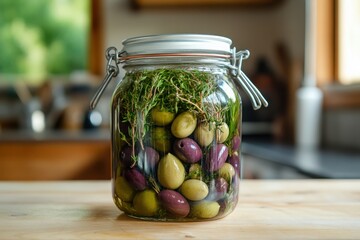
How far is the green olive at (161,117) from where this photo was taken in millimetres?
462

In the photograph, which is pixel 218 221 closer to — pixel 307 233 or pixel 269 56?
pixel 307 233

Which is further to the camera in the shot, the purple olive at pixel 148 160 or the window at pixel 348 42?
the window at pixel 348 42

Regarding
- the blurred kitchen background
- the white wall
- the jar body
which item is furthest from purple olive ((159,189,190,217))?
the white wall

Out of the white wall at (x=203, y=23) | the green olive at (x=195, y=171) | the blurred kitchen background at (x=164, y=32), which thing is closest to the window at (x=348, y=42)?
the blurred kitchen background at (x=164, y=32)

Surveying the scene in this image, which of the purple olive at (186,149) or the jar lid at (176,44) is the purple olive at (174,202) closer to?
the purple olive at (186,149)

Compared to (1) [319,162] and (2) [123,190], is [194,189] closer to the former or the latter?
(2) [123,190]

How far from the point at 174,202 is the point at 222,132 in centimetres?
9

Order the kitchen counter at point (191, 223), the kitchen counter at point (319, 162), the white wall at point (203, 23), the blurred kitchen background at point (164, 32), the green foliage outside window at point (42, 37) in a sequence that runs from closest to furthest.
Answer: the kitchen counter at point (191, 223) < the kitchen counter at point (319, 162) < the blurred kitchen background at point (164, 32) < the white wall at point (203, 23) < the green foliage outside window at point (42, 37)

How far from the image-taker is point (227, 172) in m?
0.49

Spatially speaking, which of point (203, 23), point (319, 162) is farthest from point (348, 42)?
point (203, 23)

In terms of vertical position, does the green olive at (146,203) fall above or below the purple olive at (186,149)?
below

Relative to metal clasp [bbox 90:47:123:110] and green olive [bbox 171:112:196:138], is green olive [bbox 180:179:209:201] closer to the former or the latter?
green olive [bbox 171:112:196:138]

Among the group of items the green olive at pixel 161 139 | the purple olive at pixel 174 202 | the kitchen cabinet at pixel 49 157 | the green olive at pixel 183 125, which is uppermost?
the green olive at pixel 183 125

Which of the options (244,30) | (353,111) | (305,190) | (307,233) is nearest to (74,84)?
(244,30)
